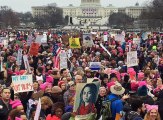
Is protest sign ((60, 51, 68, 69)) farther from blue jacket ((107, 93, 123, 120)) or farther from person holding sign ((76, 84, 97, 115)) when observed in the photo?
person holding sign ((76, 84, 97, 115))

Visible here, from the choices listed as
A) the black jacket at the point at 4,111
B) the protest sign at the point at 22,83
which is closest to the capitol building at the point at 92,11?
the protest sign at the point at 22,83

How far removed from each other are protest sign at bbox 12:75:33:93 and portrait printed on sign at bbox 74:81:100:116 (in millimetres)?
3097

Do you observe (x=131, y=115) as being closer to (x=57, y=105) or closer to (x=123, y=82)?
(x=57, y=105)

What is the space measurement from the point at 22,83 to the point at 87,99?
10.9ft

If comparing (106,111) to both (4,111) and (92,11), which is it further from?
(92,11)

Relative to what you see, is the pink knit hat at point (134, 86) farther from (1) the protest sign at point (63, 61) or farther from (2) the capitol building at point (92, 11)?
(2) the capitol building at point (92, 11)

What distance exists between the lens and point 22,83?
34.7ft

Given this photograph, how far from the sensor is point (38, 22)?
13312 centimetres

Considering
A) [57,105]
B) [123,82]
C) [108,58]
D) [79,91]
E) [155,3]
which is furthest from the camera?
[155,3]

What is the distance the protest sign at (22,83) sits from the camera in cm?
1045

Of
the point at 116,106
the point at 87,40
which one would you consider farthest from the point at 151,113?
the point at 87,40

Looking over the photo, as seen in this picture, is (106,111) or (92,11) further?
(92,11)

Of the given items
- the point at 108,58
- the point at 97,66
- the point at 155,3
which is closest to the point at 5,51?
the point at 108,58

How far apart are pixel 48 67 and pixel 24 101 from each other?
5.29 metres
